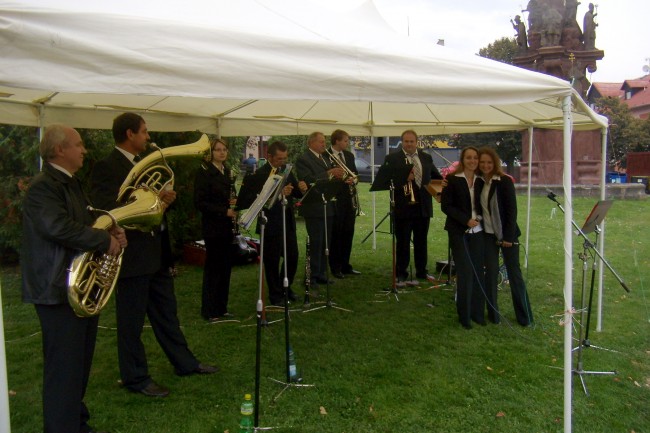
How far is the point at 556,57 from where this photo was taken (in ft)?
61.0

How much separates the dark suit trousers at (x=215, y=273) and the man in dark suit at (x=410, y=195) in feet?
8.36

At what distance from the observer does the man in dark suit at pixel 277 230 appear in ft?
19.8

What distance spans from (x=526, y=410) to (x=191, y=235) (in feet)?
22.1

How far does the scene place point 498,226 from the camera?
5.65 metres

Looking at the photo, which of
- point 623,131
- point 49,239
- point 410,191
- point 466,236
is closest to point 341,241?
point 410,191

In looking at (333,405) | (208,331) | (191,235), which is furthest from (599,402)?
(191,235)

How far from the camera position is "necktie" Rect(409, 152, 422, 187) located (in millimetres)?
7164

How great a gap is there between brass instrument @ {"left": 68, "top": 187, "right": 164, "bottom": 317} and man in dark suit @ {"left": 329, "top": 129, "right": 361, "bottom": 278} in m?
4.35

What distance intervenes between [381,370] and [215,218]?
239 centimetres

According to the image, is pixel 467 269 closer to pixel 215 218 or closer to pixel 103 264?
pixel 215 218

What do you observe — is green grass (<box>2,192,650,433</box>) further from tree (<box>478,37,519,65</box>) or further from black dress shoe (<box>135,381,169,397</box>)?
tree (<box>478,37,519,65</box>)

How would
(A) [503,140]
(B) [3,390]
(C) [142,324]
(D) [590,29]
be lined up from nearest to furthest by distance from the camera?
(B) [3,390] → (C) [142,324] → (D) [590,29] → (A) [503,140]

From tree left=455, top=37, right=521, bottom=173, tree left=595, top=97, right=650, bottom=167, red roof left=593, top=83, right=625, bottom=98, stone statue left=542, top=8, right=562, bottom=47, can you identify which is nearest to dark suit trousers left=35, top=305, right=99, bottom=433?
stone statue left=542, top=8, right=562, bottom=47

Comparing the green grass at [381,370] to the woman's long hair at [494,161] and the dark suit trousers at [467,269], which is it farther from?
the woman's long hair at [494,161]
